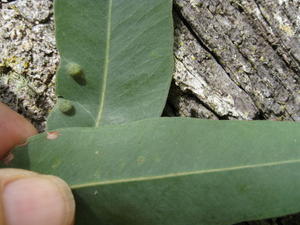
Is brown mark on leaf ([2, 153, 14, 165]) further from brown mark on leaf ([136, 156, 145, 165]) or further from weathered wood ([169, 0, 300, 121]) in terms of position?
weathered wood ([169, 0, 300, 121])

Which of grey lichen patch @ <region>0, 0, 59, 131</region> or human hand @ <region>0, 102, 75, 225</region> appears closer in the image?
human hand @ <region>0, 102, 75, 225</region>

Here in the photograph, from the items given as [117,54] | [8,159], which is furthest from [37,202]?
[117,54]

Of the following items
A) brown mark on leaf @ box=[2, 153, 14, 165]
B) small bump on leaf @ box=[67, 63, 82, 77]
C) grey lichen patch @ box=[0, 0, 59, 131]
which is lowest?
brown mark on leaf @ box=[2, 153, 14, 165]

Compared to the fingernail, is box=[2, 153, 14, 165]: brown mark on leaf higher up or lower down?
higher up

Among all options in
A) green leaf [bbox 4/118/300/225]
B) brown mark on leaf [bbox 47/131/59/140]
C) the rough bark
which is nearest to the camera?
green leaf [bbox 4/118/300/225]

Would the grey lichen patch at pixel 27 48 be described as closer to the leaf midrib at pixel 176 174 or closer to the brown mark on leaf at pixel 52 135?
the brown mark on leaf at pixel 52 135

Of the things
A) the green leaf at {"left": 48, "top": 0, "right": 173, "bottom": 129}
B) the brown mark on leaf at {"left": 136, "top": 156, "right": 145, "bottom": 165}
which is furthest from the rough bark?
the brown mark on leaf at {"left": 136, "top": 156, "right": 145, "bottom": 165}

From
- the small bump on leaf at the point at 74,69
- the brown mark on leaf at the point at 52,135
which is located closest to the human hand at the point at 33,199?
the brown mark on leaf at the point at 52,135
